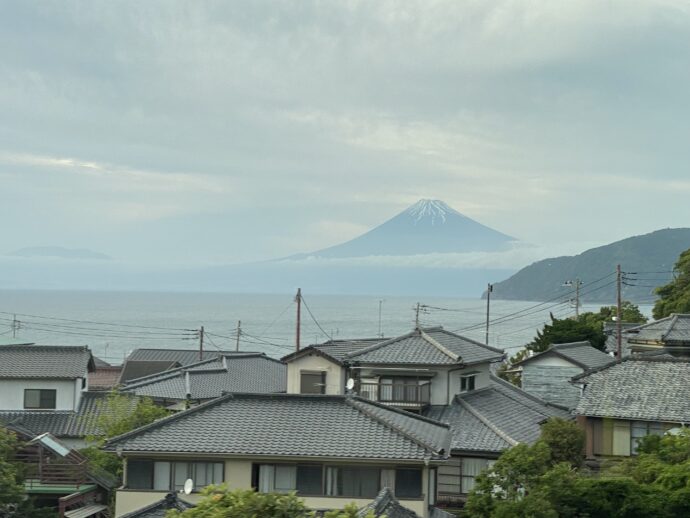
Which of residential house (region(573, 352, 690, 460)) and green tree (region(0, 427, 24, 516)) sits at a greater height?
residential house (region(573, 352, 690, 460))

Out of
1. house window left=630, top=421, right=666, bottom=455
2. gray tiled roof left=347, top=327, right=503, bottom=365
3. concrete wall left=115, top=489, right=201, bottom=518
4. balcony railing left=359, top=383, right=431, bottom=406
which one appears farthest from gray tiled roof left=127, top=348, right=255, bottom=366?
concrete wall left=115, top=489, right=201, bottom=518

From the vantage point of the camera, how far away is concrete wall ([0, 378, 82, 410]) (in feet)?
123

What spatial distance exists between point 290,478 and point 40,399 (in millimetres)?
18785

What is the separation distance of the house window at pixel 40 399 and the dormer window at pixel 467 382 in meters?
16.7

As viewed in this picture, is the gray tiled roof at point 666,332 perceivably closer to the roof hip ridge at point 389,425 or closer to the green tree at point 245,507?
the roof hip ridge at point 389,425

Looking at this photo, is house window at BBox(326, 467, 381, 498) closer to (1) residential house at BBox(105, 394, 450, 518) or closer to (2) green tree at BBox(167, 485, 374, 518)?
(1) residential house at BBox(105, 394, 450, 518)

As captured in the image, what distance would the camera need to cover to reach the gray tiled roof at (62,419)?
119 ft

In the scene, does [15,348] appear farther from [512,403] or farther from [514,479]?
[514,479]

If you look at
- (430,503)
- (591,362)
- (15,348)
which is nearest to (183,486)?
(430,503)

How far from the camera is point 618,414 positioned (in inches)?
1236

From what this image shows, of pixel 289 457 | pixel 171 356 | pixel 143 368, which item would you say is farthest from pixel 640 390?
pixel 171 356

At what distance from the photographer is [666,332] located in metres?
46.6

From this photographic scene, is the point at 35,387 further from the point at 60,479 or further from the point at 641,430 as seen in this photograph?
the point at 641,430

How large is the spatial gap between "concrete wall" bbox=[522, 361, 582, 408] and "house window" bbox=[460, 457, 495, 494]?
54.0 ft
